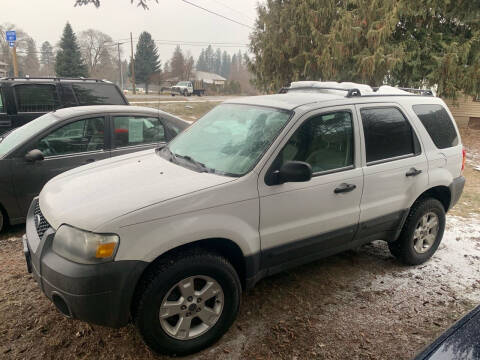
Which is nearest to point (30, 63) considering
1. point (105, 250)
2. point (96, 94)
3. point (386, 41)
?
point (386, 41)

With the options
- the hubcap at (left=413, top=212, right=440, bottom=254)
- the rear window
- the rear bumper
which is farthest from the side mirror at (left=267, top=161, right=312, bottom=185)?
the rear window

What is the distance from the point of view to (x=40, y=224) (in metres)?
2.70

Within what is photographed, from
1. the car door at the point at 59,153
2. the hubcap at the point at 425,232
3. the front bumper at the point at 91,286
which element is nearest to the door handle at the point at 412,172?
the hubcap at the point at 425,232

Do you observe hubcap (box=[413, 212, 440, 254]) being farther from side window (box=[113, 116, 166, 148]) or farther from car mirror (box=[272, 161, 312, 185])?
side window (box=[113, 116, 166, 148])

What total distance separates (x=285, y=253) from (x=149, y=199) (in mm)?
1223

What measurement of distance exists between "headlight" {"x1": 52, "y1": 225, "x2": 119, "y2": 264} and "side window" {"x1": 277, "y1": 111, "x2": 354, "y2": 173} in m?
1.34

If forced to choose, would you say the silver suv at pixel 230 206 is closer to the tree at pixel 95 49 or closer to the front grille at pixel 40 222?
the front grille at pixel 40 222

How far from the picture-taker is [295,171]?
8.70 feet

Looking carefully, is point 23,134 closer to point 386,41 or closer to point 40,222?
point 40,222

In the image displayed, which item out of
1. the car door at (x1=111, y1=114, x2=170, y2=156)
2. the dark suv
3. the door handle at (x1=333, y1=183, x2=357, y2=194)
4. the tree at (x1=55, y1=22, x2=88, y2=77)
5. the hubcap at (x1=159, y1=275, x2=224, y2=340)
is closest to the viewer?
the hubcap at (x1=159, y1=275, x2=224, y2=340)

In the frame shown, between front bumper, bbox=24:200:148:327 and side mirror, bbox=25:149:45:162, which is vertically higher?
side mirror, bbox=25:149:45:162

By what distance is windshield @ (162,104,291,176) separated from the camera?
2.84 metres

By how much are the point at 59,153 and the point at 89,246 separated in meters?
2.83

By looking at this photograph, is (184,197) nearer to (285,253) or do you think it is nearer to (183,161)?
(183,161)
